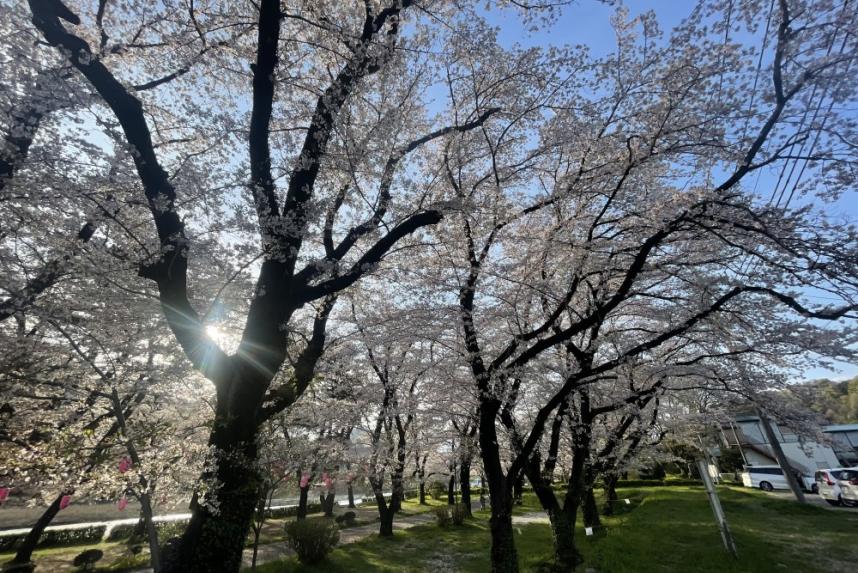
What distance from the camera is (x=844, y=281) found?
4.63 m

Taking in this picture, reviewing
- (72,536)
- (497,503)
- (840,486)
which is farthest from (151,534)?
(840,486)

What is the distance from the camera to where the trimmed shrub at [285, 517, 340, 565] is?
1097 cm

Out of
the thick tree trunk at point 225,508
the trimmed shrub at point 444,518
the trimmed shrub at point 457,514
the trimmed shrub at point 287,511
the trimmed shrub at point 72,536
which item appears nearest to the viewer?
the thick tree trunk at point 225,508

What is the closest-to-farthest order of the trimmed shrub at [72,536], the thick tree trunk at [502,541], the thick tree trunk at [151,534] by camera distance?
the thick tree trunk at [151,534] → the thick tree trunk at [502,541] → the trimmed shrub at [72,536]

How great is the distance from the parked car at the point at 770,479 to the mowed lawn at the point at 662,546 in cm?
958

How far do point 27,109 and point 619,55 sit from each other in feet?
29.1

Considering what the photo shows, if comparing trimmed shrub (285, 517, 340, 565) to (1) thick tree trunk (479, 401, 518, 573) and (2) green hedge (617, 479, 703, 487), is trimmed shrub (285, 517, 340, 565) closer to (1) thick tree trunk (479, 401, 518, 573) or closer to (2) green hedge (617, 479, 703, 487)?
(1) thick tree trunk (479, 401, 518, 573)

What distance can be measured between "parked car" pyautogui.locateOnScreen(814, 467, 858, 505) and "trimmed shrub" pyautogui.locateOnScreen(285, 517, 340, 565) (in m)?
22.8

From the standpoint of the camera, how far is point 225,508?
15.1 ft

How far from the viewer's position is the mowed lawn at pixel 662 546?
362 inches

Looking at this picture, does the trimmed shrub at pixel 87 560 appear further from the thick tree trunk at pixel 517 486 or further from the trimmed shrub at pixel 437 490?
the trimmed shrub at pixel 437 490

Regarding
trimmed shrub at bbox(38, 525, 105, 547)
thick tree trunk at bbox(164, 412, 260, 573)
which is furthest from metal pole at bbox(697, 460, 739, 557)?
trimmed shrub at bbox(38, 525, 105, 547)

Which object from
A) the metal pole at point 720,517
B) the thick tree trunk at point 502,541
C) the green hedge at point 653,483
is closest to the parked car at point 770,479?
the green hedge at point 653,483

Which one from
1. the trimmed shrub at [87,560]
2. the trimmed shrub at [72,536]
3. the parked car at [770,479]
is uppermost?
the parked car at [770,479]
